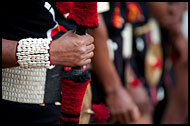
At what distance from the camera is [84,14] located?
4.16 feet

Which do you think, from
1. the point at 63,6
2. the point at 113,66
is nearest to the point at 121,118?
the point at 113,66

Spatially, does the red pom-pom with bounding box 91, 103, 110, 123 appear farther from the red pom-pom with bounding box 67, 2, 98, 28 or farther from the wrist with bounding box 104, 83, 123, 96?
the red pom-pom with bounding box 67, 2, 98, 28

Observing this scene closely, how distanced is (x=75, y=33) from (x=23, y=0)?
0.76 ft

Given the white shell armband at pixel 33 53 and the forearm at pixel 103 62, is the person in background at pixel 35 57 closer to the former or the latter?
the white shell armband at pixel 33 53

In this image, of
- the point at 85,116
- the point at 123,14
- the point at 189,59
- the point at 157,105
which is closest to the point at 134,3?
the point at 123,14

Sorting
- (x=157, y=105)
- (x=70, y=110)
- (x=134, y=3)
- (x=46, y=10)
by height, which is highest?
(x=134, y=3)

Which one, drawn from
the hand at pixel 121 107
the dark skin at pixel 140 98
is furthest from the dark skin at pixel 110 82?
the dark skin at pixel 140 98

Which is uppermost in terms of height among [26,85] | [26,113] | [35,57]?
[35,57]

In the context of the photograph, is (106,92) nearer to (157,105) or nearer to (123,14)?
(123,14)

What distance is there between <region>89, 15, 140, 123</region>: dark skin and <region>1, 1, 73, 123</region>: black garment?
51 cm

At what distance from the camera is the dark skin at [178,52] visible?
114 inches

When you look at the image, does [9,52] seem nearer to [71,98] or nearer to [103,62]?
[71,98]

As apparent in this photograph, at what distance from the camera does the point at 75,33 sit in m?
1.31

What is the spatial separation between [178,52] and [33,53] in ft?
6.61
